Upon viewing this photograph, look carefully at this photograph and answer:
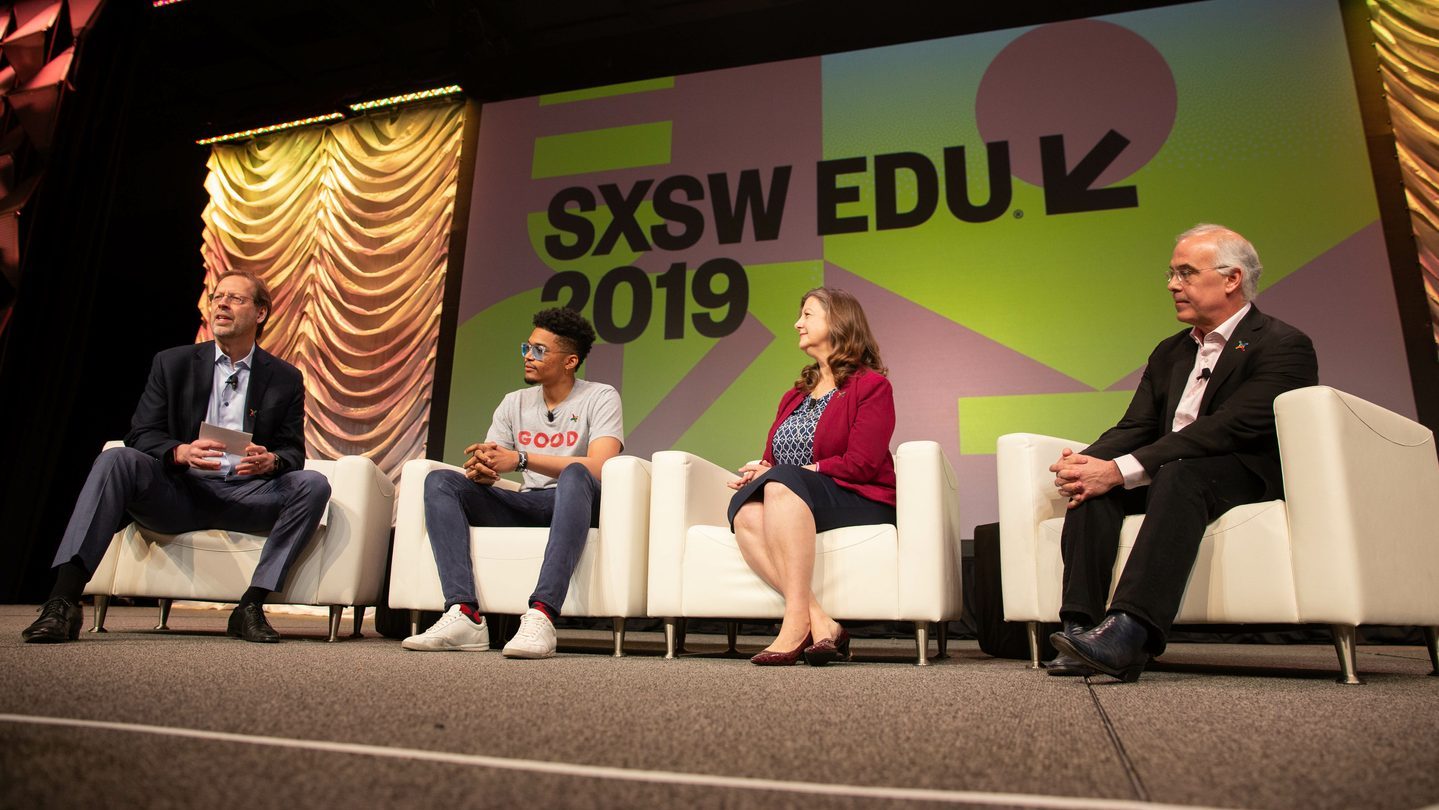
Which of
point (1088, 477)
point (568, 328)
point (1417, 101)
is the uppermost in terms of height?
point (1417, 101)

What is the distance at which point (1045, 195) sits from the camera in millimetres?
4168

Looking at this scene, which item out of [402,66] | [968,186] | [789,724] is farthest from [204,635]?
[402,66]

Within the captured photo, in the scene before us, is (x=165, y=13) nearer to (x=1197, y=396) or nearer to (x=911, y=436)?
(x=911, y=436)

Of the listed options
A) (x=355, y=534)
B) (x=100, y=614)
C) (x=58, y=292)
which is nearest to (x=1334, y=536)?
(x=355, y=534)

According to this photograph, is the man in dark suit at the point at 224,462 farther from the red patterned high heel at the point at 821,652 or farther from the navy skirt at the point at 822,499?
the red patterned high heel at the point at 821,652

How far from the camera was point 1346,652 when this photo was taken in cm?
175

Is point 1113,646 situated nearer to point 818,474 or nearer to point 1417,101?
point 818,474

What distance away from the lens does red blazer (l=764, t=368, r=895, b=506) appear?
2.33 metres

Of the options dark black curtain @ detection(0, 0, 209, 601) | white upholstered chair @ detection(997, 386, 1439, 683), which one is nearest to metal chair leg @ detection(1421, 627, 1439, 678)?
white upholstered chair @ detection(997, 386, 1439, 683)

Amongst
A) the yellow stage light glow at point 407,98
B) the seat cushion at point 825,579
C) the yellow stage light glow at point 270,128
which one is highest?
the yellow stage light glow at point 407,98

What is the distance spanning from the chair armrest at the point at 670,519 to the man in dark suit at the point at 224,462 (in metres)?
1.00

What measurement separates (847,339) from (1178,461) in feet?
3.16

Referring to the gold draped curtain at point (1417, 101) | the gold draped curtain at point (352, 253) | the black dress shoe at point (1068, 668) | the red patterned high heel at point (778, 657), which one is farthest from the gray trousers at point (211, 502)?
the gold draped curtain at point (1417, 101)

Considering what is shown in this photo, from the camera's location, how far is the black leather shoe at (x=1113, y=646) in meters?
1.62
